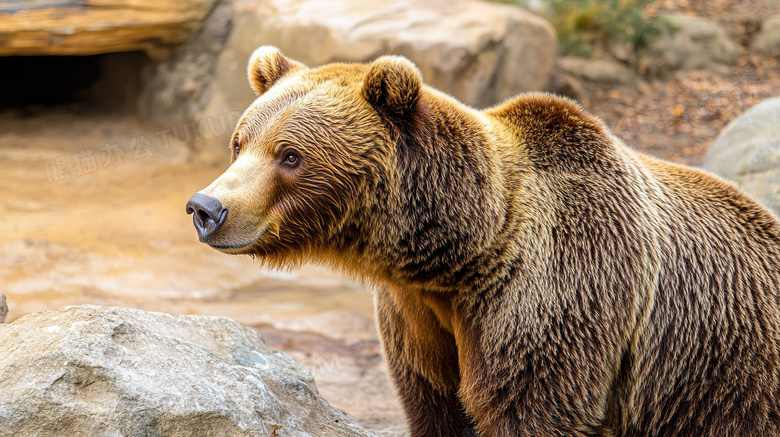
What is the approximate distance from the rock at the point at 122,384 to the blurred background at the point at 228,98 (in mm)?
2195

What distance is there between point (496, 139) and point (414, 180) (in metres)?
0.53

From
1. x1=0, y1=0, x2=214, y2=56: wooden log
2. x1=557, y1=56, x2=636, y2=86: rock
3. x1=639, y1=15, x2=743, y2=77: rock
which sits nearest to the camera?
x1=0, y1=0, x2=214, y2=56: wooden log

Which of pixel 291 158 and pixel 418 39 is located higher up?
pixel 291 158

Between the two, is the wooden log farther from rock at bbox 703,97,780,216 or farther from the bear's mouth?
rock at bbox 703,97,780,216

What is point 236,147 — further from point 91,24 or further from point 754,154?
point 91,24

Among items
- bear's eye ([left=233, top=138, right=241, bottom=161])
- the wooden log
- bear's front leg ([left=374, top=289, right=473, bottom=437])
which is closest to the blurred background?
the wooden log

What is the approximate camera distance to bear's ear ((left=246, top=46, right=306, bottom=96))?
3783 mm

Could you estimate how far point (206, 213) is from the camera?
118 inches

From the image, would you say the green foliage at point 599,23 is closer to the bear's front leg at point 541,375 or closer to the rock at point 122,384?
the bear's front leg at point 541,375

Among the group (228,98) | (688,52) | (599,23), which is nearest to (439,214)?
(228,98)

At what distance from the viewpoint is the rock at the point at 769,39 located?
1216 centimetres

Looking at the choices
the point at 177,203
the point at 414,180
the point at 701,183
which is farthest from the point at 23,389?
the point at 177,203

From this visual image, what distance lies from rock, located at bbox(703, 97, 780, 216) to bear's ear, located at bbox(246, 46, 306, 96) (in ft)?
13.5

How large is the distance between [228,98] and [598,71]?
5917 millimetres
